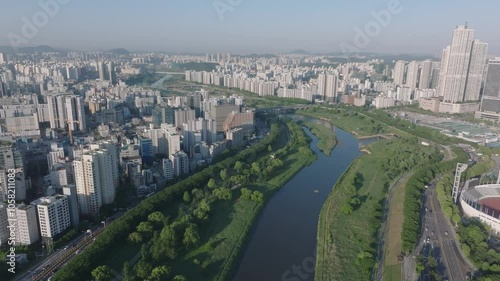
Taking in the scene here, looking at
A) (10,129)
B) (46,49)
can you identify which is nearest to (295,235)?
(10,129)

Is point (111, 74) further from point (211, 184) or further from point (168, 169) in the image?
A: point (211, 184)

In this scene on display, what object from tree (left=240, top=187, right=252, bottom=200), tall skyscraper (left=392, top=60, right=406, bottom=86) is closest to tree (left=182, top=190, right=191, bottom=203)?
tree (left=240, top=187, right=252, bottom=200)

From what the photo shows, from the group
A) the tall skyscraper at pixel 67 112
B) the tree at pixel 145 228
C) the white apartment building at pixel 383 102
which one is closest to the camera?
the tree at pixel 145 228

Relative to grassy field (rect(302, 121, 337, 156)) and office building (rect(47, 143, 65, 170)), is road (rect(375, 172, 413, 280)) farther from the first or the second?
office building (rect(47, 143, 65, 170))

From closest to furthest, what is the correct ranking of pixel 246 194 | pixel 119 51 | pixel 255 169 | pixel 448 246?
pixel 448 246 < pixel 246 194 < pixel 255 169 < pixel 119 51

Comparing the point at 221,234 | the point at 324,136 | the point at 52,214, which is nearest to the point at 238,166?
the point at 221,234

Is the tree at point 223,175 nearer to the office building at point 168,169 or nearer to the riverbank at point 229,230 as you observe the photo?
the riverbank at point 229,230

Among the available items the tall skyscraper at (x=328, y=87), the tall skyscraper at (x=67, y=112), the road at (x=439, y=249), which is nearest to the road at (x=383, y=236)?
the road at (x=439, y=249)
